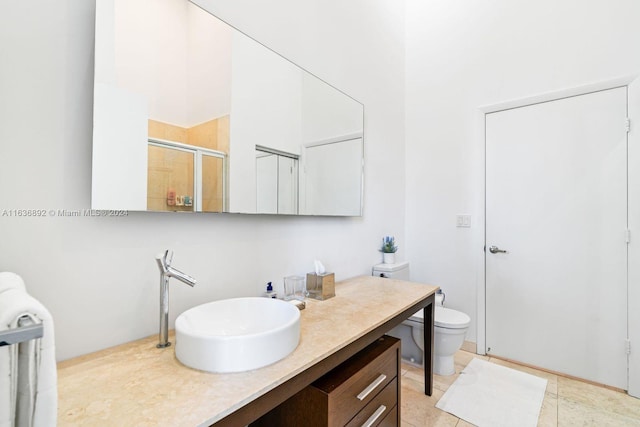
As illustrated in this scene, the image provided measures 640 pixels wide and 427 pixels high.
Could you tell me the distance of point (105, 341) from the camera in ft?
3.31

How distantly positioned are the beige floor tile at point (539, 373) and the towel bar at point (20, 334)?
269 cm

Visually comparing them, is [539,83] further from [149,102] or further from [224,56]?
[149,102]

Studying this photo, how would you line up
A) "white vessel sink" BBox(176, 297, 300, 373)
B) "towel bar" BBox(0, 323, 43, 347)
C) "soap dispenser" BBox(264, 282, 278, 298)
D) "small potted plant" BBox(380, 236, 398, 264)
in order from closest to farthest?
"towel bar" BBox(0, 323, 43, 347)
"white vessel sink" BBox(176, 297, 300, 373)
"soap dispenser" BBox(264, 282, 278, 298)
"small potted plant" BBox(380, 236, 398, 264)

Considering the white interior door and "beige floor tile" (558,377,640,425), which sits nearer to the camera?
"beige floor tile" (558,377,640,425)

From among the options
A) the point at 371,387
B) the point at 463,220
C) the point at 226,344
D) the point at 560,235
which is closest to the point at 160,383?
the point at 226,344

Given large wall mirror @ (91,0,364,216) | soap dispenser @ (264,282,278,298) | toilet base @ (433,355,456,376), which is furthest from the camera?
toilet base @ (433,355,456,376)

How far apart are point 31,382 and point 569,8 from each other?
11.2ft

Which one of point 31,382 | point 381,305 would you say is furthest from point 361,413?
point 31,382

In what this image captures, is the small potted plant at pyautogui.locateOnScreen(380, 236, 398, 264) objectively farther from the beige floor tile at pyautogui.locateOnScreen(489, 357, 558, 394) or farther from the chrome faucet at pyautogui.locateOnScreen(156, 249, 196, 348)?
the chrome faucet at pyautogui.locateOnScreen(156, 249, 196, 348)

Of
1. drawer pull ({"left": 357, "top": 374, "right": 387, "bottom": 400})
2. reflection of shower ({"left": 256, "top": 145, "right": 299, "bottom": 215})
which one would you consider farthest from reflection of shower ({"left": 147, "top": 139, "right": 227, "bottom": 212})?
drawer pull ({"left": 357, "top": 374, "right": 387, "bottom": 400})

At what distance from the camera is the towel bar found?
43cm

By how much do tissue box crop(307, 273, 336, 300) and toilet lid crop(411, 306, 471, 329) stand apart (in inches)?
30.2

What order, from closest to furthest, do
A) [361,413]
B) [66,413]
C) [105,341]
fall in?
[66,413] → [105,341] → [361,413]

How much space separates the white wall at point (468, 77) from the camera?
6.97ft
